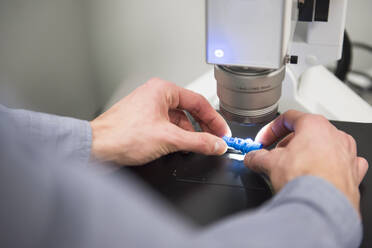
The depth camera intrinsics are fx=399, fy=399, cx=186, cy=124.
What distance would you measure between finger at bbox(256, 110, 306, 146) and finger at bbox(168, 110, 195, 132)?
14cm

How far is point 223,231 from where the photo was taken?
0.35 m

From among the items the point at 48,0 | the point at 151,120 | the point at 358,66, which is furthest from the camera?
the point at 358,66

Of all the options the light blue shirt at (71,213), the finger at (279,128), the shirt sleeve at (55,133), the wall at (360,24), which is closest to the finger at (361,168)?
the finger at (279,128)

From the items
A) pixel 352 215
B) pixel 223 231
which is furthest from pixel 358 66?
pixel 223 231

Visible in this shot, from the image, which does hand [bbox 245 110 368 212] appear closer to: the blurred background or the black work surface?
the black work surface

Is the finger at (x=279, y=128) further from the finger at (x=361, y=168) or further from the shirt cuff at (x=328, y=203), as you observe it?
the shirt cuff at (x=328, y=203)

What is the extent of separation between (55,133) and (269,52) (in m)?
0.36

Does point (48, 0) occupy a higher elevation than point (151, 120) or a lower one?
higher

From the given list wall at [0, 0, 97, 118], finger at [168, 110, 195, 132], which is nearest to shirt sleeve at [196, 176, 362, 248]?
finger at [168, 110, 195, 132]

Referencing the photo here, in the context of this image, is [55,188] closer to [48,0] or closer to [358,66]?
[48,0]

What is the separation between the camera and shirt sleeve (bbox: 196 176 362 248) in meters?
0.35

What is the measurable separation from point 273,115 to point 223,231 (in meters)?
0.43

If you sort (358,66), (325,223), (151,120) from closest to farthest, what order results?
(325,223) → (151,120) → (358,66)

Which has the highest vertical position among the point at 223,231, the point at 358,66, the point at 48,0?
the point at 48,0
